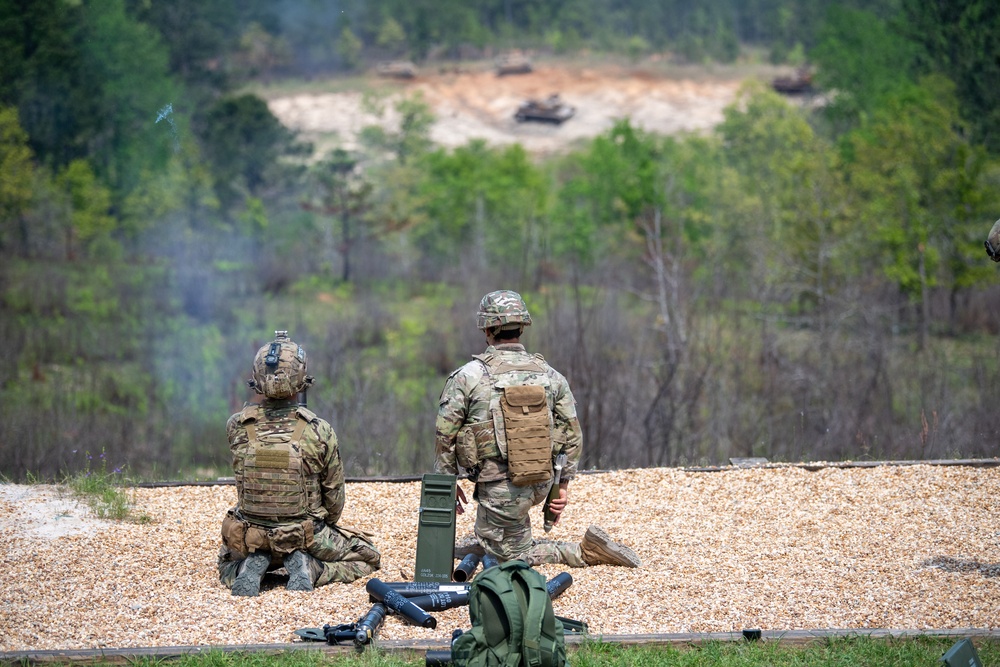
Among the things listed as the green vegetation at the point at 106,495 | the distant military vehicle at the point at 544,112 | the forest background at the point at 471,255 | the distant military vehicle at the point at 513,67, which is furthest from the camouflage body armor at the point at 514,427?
the distant military vehicle at the point at 513,67

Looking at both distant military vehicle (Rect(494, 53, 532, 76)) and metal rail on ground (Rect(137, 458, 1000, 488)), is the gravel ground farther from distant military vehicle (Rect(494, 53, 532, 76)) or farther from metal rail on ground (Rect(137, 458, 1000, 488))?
distant military vehicle (Rect(494, 53, 532, 76))

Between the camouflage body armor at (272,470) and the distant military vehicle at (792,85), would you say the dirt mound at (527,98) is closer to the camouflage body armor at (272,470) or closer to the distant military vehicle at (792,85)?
the distant military vehicle at (792,85)

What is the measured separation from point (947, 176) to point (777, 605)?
86.2ft

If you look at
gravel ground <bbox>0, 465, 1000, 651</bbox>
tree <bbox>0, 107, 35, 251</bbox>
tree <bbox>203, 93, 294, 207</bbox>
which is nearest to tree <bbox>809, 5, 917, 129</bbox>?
tree <bbox>203, 93, 294, 207</bbox>

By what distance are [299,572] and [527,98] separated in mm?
57192

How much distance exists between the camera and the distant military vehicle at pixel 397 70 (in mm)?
63156

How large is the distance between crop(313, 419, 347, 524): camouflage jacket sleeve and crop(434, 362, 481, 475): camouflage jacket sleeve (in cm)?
63

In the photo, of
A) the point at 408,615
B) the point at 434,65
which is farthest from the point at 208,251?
the point at 408,615

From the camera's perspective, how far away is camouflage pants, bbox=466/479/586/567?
736 centimetres

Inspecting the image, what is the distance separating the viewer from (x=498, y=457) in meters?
7.31

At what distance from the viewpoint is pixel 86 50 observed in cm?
3666

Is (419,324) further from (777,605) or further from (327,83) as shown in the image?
(327,83)

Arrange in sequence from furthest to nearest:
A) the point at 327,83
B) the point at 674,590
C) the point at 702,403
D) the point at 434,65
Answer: the point at 434,65
the point at 327,83
the point at 702,403
the point at 674,590

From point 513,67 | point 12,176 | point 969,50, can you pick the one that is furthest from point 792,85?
point 12,176
